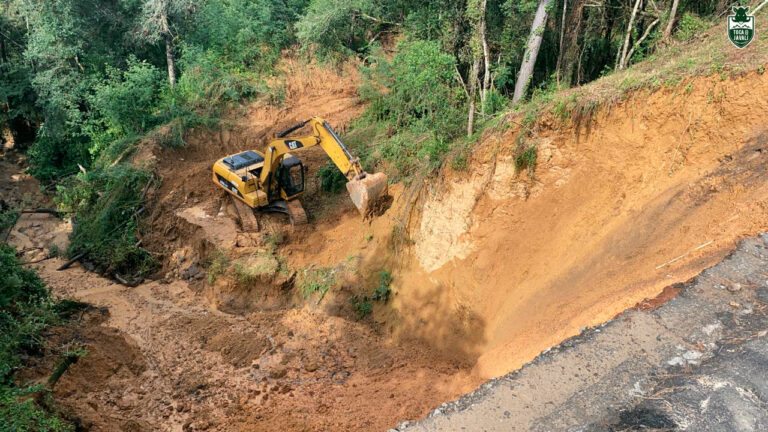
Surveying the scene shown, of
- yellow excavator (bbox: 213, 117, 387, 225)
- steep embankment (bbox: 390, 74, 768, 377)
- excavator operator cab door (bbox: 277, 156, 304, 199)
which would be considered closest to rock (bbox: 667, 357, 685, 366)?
steep embankment (bbox: 390, 74, 768, 377)

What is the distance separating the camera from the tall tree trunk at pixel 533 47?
31.8ft

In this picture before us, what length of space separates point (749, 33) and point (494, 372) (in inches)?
288

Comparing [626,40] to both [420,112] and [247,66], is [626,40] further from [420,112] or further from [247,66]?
[247,66]

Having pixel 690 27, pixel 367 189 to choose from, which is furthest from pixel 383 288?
pixel 690 27

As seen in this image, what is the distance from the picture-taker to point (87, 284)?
38.7 ft

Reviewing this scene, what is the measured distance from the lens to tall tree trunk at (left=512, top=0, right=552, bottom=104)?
9703 mm

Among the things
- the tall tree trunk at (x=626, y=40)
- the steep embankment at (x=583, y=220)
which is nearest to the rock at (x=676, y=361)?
the steep embankment at (x=583, y=220)

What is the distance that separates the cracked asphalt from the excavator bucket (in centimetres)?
501

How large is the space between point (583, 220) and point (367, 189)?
14.0 ft

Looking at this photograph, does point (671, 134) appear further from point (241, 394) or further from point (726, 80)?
point (241, 394)

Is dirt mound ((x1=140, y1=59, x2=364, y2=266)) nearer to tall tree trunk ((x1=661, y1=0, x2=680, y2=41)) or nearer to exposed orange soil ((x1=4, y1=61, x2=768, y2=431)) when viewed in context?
exposed orange soil ((x1=4, y1=61, x2=768, y2=431))

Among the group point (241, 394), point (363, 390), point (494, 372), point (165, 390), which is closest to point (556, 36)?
point (494, 372)

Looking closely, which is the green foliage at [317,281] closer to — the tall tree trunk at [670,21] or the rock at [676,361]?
the rock at [676,361]

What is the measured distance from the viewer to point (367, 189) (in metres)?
9.95
